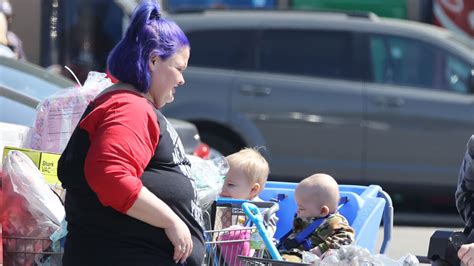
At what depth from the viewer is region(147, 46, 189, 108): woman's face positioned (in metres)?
3.58

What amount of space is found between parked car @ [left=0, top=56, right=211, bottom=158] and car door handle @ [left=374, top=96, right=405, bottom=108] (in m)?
3.24

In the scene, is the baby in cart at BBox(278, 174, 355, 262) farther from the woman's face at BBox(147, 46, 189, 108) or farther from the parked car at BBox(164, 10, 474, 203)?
the parked car at BBox(164, 10, 474, 203)

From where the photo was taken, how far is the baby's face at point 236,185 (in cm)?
479

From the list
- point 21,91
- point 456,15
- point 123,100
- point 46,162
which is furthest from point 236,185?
point 456,15

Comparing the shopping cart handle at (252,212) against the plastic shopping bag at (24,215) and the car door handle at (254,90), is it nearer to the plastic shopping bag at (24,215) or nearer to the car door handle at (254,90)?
the plastic shopping bag at (24,215)

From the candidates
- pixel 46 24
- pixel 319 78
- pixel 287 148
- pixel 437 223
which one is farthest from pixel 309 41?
pixel 46 24

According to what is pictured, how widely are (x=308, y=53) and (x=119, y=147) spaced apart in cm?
795

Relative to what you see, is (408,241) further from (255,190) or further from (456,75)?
(255,190)

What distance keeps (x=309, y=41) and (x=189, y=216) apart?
7.73 m

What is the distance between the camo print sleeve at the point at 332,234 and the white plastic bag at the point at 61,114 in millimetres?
1075

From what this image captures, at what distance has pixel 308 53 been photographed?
11180 mm

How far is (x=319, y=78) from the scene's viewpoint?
11.0m

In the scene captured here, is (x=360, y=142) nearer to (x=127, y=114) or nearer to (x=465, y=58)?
A: (x=465, y=58)

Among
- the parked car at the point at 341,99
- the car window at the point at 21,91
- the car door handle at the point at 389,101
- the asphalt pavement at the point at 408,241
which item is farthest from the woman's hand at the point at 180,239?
the car door handle at the point at 389,101
